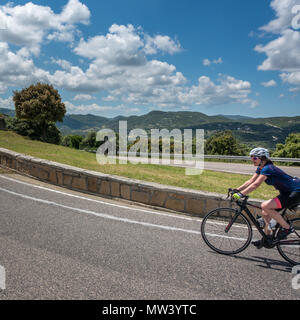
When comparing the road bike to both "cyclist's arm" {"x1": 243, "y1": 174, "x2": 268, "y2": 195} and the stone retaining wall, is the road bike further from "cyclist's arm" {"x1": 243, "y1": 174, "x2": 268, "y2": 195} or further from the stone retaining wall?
the stone retaining wall

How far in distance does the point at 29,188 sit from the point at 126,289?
5.80 metres

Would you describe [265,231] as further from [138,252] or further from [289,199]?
[138,252]

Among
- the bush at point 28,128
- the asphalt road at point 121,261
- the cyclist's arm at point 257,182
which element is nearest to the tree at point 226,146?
the bush at point 28,128

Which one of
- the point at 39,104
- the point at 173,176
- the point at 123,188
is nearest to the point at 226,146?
the point at 39,104

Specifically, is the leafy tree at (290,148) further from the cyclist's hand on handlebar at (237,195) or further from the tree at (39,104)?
the cyclist's hand on handlebar at (237,195)


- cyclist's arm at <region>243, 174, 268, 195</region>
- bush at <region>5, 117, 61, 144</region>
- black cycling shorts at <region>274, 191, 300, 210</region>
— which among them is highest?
bush at <region>5, 117, 61, 144</region>

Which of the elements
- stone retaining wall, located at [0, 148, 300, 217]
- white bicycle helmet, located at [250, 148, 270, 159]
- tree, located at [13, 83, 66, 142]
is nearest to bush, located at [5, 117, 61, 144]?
tree, located at [13, 83, 66, 142]

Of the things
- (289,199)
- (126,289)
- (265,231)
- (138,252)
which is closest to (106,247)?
(138,252)

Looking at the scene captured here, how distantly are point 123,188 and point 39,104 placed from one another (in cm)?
3515

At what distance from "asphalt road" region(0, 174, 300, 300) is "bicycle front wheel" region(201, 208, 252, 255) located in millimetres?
181

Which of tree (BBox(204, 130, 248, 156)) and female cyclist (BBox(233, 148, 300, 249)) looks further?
tree (BBox(204, 130, 248, 156))

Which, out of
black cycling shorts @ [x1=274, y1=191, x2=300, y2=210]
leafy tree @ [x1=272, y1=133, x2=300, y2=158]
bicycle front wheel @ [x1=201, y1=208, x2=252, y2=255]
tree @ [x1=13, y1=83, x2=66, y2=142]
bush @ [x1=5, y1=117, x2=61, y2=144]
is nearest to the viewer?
black cycling shorts @ [x1=274, y1=191, x2=300, y2=210]

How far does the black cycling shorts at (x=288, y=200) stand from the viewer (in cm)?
383

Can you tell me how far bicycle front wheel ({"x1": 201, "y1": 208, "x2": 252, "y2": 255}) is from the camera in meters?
4.21
